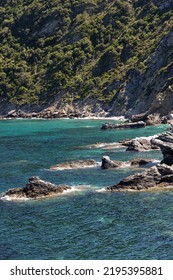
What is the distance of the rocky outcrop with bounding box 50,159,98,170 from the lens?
75.2 m

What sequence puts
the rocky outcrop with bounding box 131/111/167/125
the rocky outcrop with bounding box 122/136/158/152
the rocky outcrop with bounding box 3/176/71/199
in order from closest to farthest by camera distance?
the rocky outcrop with bounding box 3/176/71/199, the rocky outcrop with bounding box 122/136/158/152, the rocky outcrop with bounding box 131/111/167/125

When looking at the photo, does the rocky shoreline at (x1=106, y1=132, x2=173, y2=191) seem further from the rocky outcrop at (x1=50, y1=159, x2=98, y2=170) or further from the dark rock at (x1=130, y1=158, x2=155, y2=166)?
the rocky outcrop at (x1=50, y1=159, x2=98, y2=170)

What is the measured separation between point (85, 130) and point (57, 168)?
198 feet

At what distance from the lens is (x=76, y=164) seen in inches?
3004

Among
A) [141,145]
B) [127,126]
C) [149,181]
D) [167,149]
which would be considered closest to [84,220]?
[149,181]

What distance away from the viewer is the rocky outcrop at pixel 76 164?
75.2 m

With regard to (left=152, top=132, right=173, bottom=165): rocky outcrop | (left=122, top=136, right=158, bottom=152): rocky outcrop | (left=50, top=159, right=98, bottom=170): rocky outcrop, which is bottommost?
(left=50, top=159, right=98, bottom=170): rocky outcrop

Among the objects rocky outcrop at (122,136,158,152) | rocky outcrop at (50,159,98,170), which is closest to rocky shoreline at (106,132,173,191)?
rocky outcrop at (50,159,98,170)

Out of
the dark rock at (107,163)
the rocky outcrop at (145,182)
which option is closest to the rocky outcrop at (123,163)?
the dark rock at (107,163)

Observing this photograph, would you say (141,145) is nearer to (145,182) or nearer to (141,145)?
(141,145)

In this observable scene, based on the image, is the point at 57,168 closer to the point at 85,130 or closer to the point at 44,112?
the point at 85,130

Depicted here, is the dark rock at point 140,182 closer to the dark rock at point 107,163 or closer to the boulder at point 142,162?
the dark rock at point 107,163

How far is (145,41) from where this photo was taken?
→ 7854 inches
